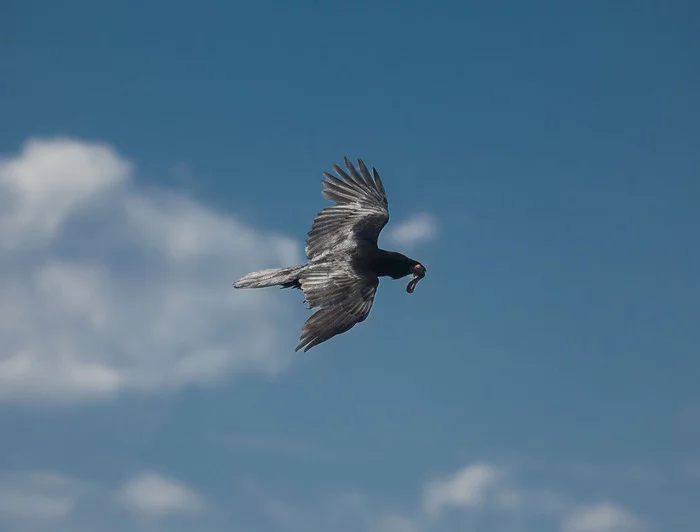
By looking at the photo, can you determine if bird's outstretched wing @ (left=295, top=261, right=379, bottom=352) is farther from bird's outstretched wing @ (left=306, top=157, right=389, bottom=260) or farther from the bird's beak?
the bird's beak

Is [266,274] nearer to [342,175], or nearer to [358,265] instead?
[358,265]

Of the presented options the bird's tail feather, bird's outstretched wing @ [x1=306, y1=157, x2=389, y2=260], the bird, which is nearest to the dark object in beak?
the bird

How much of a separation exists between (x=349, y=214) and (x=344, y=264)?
262cm

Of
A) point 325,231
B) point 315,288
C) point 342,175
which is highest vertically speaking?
point 342,175

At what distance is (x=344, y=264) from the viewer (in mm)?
16062

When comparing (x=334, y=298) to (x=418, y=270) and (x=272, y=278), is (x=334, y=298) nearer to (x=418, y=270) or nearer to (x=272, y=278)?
(x=272, y=278)

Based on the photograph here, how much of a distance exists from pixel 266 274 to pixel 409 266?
3075mm

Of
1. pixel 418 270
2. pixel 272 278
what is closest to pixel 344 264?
pixel 272 278

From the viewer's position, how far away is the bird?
46.2 feet

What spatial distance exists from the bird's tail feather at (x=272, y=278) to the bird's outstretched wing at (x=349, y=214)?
0.94 meters

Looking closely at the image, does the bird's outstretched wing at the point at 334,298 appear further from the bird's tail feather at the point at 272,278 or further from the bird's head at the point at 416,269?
the bird's head at the point at 416,269

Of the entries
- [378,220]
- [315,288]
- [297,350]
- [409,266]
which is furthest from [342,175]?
[297,350]

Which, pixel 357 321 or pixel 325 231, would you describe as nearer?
pixel 357 321

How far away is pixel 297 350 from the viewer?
12648 mm
